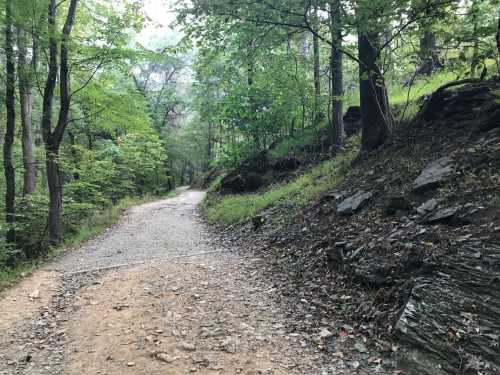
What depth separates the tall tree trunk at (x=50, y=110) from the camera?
365 inches

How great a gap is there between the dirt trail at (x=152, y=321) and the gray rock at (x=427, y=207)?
2.41 meters

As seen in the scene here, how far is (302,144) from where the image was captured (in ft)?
46.4

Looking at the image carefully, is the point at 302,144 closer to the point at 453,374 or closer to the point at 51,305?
the point at 51,305

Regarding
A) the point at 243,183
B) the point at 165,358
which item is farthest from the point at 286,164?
the point at 165,358

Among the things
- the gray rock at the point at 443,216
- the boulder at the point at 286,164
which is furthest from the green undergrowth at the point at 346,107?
the gray rock at the point at 443,216

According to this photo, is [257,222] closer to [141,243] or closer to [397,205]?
[141,243]

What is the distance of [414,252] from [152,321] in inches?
135

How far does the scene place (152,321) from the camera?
4.60 m

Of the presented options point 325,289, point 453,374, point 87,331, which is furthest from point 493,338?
point 87,331

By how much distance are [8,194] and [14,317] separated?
248 inches

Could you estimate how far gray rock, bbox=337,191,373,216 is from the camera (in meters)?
6.29

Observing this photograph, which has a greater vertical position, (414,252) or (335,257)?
(414,252)

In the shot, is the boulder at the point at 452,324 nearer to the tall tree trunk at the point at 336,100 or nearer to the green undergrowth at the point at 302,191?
the green undergrowth at the point at 302,191

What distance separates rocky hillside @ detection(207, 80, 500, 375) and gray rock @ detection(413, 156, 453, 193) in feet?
0.06
